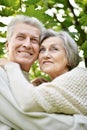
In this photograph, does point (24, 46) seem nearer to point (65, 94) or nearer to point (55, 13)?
point (55, 13)

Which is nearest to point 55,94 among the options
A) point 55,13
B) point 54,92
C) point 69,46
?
point 54,92

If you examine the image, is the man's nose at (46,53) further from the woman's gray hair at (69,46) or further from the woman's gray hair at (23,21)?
the woman's gray hair at (23,21)

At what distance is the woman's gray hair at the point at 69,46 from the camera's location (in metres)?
3.34

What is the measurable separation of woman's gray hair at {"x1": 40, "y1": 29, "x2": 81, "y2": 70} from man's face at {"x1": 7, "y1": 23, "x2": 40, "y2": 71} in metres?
0.07

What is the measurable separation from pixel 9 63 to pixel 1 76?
0.14 m

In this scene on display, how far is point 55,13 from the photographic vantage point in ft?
11.8

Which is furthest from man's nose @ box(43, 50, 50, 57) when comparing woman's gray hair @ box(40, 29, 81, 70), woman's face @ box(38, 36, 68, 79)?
woman's gray hair @ box(40, 29, 81, 70)

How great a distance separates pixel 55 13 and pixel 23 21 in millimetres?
254

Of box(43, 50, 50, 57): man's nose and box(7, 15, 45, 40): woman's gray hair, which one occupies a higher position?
box(7, 15, 45, 40): woman's gray hair

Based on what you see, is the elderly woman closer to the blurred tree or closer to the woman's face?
the woman's face

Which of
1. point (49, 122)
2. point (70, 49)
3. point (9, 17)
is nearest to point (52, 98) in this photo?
point (49, 122)

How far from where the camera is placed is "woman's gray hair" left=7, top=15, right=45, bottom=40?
11.2ft

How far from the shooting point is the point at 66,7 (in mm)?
3598

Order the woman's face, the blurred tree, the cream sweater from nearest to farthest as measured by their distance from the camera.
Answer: the cream sweater < the woman's face < the blurred tree
